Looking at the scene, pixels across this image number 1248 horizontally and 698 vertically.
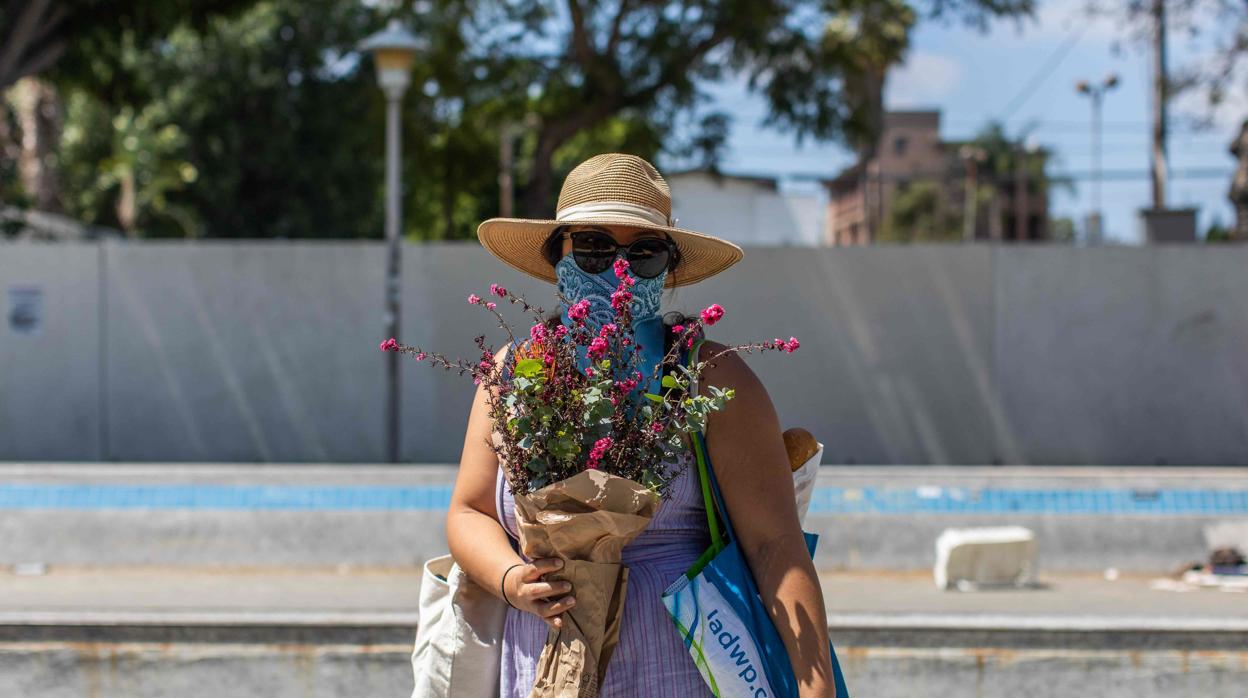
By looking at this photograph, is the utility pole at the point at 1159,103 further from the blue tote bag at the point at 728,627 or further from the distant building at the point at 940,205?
the distant building at the point at 940,205

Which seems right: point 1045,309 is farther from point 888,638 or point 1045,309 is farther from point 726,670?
point 726,670

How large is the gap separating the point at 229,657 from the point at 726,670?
291 cm

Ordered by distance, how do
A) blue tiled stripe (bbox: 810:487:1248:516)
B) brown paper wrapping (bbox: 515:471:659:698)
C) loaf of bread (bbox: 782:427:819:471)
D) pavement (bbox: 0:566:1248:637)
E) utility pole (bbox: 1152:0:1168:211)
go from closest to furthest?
brown paper wrapping (bbox: 515:471:659:698) < loaf of bread (bbox: 782:427:819:471) < pavement (bbox: 0:566:1248:637) < blue tiled stripe (bbox: 810:487:1248:516) < utility pole (bbox: 1152:0:1168:211)

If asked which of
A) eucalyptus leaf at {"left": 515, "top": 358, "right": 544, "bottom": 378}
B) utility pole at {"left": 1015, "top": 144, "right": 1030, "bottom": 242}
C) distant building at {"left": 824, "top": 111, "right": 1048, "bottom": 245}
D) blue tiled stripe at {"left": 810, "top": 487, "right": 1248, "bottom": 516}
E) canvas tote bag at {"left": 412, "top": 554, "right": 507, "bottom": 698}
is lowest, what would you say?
blue tiled stripe at {"left": 810, "top": 487, "right": 1248, "bottom": 516}

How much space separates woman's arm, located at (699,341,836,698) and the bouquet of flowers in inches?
4.7

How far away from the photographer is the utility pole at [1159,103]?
2031cm

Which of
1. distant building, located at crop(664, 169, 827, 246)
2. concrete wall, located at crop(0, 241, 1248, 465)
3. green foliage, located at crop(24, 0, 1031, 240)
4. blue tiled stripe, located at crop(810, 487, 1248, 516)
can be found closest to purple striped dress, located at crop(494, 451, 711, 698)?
blue tiled stripe, located at crop(810, 487, 1248, 516)

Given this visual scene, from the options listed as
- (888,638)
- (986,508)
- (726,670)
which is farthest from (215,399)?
(726,670)

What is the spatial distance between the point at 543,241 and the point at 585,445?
0.62 m

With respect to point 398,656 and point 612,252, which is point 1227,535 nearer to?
point 398,656

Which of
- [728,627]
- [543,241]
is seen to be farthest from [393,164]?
[728,627]

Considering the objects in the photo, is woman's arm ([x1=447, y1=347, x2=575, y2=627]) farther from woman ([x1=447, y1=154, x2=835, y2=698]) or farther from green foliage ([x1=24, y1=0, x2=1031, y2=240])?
green foliage ([x1=24, y1=0, x2=1031, y2=240])

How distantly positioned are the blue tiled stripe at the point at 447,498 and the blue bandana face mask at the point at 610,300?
267 inches

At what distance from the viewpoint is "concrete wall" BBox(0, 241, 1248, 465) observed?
1401 cm
